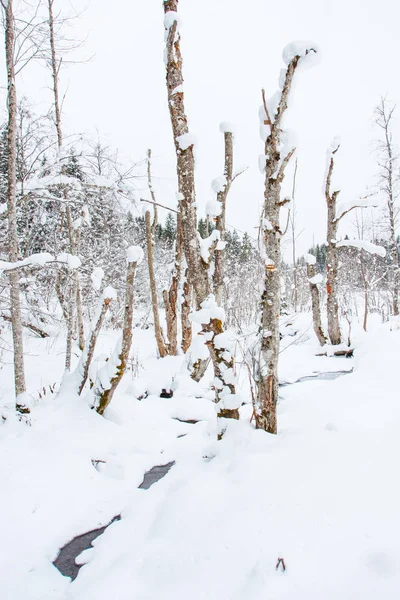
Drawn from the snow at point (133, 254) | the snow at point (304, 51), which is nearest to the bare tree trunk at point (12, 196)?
the snow at point (133, 254)

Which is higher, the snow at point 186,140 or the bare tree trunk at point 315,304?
the snow at point 186,140

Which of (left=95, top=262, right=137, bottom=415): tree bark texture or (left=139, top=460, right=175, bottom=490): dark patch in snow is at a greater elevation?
(left=95, top=262, right=137, bottom=415): tree bark texture

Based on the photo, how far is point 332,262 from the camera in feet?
30.7

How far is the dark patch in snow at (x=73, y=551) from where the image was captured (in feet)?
8.46

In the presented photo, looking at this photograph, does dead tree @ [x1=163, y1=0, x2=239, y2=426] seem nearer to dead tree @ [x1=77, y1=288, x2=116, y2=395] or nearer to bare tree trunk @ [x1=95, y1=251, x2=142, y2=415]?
bare tree trunk @ [x1=95, y1=251, x2=142, y2=415]

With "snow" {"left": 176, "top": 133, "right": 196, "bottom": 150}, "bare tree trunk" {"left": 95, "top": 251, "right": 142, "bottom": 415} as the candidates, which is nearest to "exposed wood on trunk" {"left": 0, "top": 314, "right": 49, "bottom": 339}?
"bare tree trunk" {"left": 95, "top": 251, "right": 142, "bottom": 415}

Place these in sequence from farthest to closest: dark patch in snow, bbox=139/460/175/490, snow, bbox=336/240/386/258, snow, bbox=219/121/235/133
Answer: snow, bbox=336/240/386/258
snow, bbox=219/121/235/133
dark patch in snow, bbox=139/460/175/490

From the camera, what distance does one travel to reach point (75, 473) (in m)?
3.71

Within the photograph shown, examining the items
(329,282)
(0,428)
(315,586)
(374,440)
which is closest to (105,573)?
(315,586)

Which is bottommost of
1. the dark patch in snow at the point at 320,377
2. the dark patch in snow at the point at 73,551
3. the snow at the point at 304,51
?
the dark patch in snow at the point at 73,551

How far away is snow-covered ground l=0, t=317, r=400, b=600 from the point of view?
6.28ft

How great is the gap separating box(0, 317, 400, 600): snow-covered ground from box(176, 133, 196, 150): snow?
296 cm

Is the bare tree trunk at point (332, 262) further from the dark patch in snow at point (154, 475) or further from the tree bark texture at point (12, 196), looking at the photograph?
the tree bark texture at point (12, 196)

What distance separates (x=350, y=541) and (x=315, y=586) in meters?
0.34
